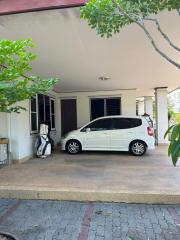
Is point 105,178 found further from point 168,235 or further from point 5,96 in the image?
point 5,96

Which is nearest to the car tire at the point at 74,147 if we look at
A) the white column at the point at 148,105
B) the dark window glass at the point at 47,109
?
the dark window glass at the point at 47,109

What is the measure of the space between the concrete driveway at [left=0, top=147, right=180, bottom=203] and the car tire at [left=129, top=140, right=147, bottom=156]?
4.57 ft

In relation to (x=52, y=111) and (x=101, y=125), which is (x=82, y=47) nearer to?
(x=101, y=125)

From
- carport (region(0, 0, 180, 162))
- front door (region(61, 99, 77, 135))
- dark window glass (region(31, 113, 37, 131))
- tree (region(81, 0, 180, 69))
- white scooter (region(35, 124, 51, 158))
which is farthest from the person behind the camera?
front door (region(61, 99, 77, 135))

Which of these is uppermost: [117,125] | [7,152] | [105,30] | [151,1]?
[151,1]

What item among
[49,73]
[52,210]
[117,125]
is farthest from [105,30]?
[117,125]

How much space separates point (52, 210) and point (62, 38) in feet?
10.4

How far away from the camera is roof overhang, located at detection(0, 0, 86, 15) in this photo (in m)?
3.20

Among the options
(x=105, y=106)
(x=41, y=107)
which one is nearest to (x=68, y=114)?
(x=105, y=106)

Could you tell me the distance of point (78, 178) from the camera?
5.30 metres

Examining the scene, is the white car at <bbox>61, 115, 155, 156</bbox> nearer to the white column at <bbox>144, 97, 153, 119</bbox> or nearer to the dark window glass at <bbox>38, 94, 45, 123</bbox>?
the dark window glass at <bbox>38, 94, 45, 123</bbox>

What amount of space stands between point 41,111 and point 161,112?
5.75m

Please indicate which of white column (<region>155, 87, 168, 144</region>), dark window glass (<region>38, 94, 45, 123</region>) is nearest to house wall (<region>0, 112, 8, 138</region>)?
dark window glass (<region>38, 94, 45, 123</region>)

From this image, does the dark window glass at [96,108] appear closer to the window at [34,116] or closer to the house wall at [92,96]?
the house wall at [92,96]
